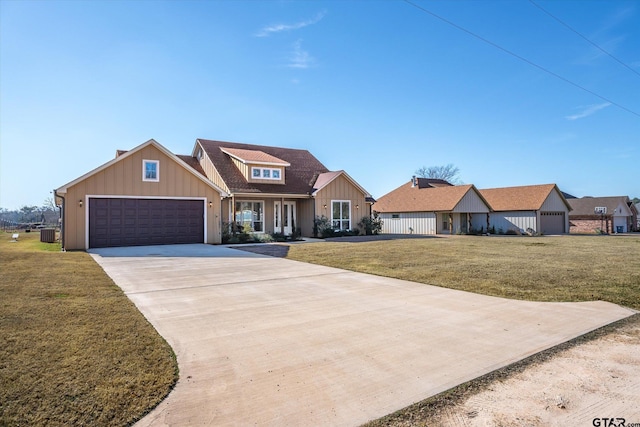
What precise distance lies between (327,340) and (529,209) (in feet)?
104

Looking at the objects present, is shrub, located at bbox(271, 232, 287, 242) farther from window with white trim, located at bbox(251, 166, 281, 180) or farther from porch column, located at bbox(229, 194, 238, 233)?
window with white trim, located at bbox(251, 166, 281, 180)

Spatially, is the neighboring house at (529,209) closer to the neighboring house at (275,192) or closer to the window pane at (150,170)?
the neighboring house at (275,192)

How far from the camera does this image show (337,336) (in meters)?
4.54

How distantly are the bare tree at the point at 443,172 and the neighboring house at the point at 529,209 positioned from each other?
101 feet

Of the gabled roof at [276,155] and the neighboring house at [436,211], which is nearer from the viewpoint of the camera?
the gabled roof at [276,155]

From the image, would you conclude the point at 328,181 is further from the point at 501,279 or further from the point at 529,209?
the point at 529,209

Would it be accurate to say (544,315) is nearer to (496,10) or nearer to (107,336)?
(107,336)

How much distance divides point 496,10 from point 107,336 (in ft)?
49.2

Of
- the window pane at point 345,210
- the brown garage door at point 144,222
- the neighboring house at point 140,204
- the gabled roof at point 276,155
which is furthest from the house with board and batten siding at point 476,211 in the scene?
the brown garage door at point 144,222

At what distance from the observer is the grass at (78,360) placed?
2.72 metres

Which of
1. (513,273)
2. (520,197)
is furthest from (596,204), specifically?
(513,273)

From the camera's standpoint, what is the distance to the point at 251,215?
2222cm

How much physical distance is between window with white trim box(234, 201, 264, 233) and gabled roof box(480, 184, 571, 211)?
22.0m

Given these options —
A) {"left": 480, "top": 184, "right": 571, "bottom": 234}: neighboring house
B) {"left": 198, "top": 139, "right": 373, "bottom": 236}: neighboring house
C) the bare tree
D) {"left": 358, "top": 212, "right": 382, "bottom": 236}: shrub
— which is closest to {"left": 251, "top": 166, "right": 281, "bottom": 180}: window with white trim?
{"left": 198, "top": 139, "right": 373, "bottom": 236}: neighboring house
